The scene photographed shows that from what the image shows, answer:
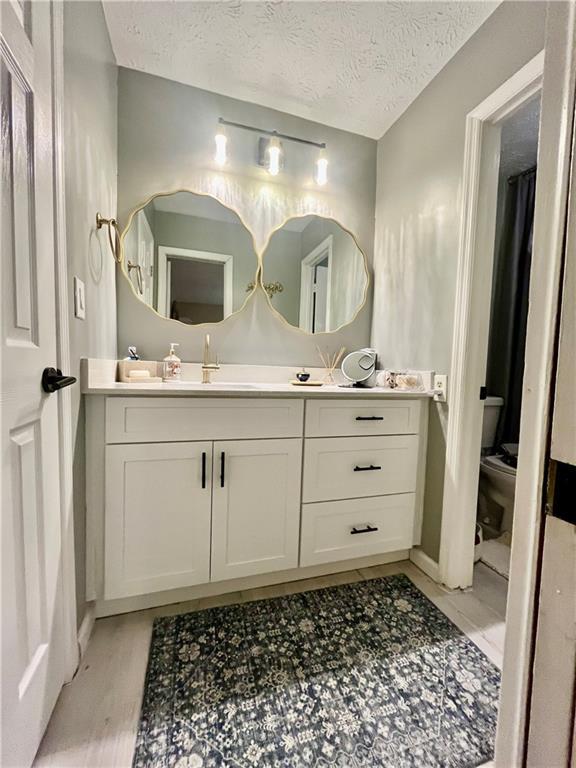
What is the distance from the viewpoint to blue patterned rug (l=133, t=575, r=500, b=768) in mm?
815

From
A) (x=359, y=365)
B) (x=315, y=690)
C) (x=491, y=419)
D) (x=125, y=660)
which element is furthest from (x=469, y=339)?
(x=125, y=660)

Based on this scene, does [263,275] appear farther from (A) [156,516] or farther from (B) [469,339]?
(A) [156,516]

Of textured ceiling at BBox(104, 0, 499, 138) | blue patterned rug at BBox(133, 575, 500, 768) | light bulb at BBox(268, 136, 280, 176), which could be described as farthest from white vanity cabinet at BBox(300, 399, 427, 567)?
textured ceiling at BBox(104, 0, 499, 138)

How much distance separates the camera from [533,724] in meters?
0.40

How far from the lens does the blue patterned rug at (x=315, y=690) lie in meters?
0.81

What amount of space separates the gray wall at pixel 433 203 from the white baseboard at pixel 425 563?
0.11 feet

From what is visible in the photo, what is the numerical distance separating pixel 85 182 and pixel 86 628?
154cm

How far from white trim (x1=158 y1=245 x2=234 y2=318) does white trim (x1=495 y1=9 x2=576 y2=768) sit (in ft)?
5.18

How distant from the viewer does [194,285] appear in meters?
1.80

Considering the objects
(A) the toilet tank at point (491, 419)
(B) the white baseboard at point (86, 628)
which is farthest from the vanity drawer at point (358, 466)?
(A) the toilet tank at point (491, 419)

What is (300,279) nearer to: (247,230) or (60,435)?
(247,230)

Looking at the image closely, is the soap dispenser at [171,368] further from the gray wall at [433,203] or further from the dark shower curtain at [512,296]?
the dark shower curtain at [512,296]

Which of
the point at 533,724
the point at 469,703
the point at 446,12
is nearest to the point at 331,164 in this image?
the point at 446,12

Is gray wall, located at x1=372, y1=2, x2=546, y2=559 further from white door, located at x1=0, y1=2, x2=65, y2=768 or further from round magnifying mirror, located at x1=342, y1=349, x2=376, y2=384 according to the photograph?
white door, located at x1=0, y1=2, x2=65, y2=768
